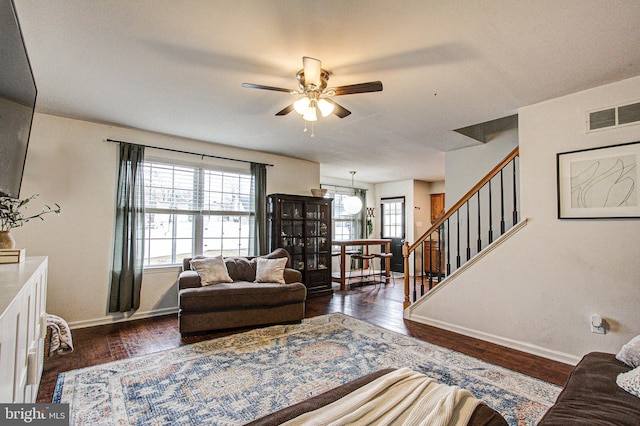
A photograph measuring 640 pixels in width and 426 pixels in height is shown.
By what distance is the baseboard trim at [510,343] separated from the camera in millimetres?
2847

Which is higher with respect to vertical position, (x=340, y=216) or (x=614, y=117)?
(x=614, y=117)

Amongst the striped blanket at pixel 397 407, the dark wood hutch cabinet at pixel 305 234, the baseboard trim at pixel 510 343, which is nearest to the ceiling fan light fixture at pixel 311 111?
the striped blanket at pixel 397 407

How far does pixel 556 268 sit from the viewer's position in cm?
294

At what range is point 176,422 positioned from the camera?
190cm

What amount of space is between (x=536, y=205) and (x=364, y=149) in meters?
2.60

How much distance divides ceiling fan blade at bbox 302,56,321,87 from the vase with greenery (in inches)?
97.2

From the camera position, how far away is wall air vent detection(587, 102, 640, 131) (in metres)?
2.60

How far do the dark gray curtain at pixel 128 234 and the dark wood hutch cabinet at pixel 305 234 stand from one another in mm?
1922

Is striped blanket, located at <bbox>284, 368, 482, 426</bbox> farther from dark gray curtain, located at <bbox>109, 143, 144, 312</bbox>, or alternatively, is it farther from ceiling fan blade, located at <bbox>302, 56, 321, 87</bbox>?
dark gray curtain, located at <bbox>109, 143, 144, 312</bbox>

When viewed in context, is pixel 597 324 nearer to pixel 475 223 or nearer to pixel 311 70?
pixel 475 223

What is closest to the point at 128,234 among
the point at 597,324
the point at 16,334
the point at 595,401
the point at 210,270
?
the point at 210,270

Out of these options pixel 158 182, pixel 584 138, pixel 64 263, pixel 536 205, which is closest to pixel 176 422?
pixel 64 263

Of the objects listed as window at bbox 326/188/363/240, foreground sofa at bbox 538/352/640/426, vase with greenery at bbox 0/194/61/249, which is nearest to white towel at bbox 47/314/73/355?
vase with greenery at bbox 0/194/61/249

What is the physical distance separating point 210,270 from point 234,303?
0.59 m
